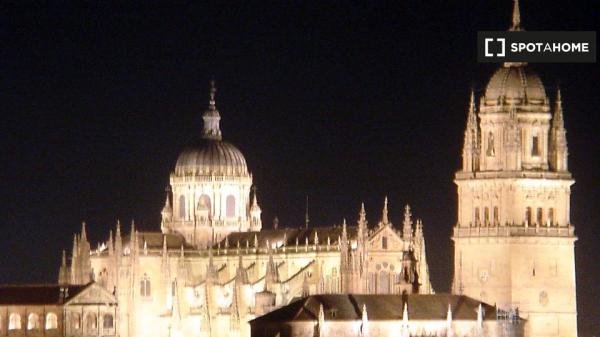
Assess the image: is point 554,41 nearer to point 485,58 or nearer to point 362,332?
point 485,58

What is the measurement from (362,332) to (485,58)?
25.3 m

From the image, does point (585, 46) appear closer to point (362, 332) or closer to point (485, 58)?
point (485, 58)

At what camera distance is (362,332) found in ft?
655

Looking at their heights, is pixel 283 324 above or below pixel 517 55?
below

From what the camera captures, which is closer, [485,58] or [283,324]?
[485,58]

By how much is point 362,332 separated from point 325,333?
256 centimetres

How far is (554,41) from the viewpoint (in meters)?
175

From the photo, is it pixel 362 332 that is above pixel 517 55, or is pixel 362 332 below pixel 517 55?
below

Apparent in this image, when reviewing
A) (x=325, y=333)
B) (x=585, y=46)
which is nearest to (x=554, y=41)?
(x=585, y=46)

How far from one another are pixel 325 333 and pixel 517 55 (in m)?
25.4

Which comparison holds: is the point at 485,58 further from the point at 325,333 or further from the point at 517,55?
the point at 325,333

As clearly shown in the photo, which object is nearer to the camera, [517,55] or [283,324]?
[517,55]

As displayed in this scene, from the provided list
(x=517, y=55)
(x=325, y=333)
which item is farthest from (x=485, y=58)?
(x=325, y=333)

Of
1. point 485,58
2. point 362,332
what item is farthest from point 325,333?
point 485,58
